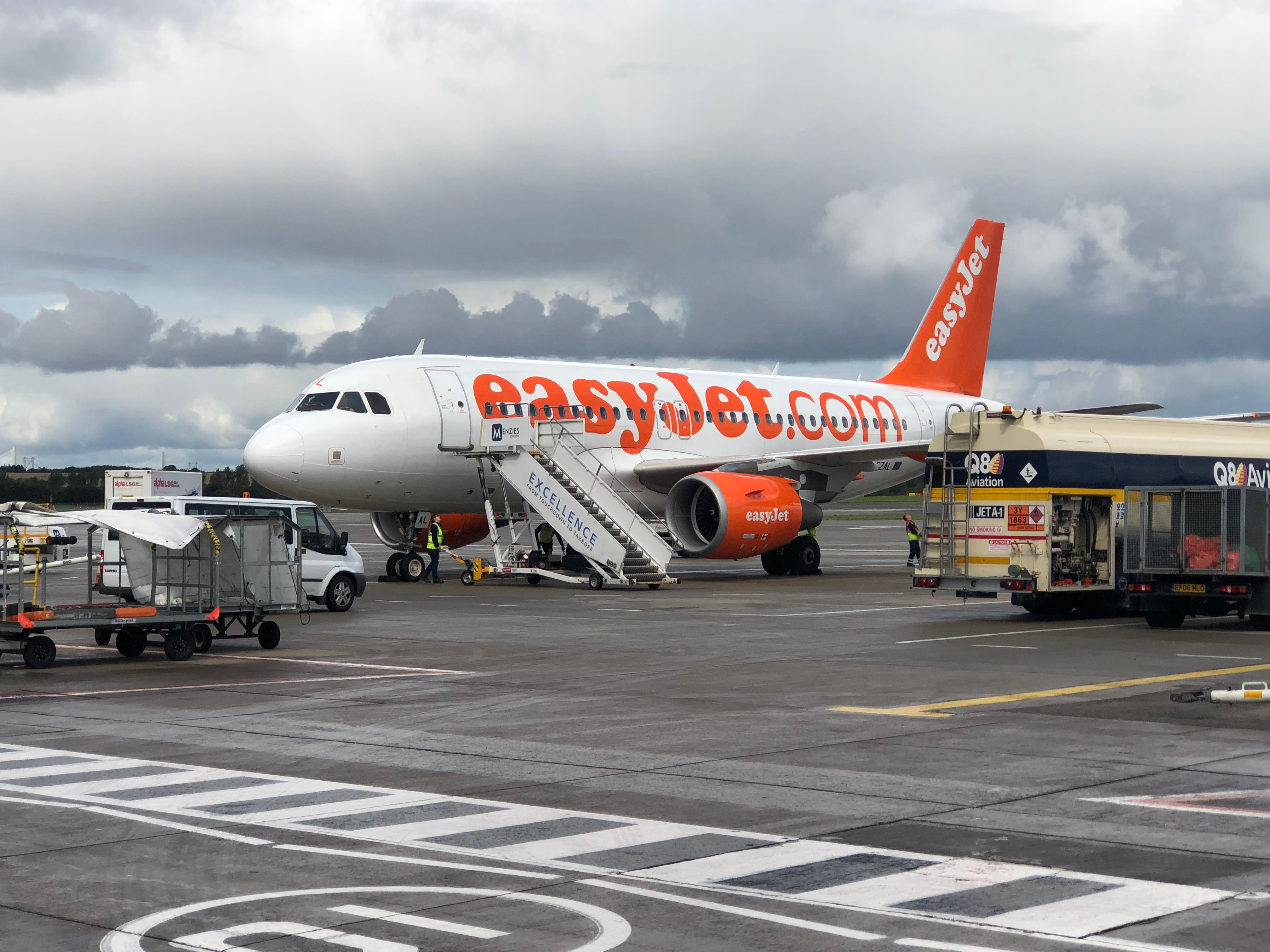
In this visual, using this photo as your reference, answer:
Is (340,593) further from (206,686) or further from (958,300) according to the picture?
(958,300)

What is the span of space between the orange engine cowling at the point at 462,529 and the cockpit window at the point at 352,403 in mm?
7564

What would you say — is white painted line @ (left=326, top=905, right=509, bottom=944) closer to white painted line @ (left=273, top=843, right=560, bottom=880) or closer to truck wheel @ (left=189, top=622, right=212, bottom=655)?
white painted line @ (left=273, top=843, right=560, bottom=880)

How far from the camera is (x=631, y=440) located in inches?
1346

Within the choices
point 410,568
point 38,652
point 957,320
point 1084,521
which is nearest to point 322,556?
point 38,652

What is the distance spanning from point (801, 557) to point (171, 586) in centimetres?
1988

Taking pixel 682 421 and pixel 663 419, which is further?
pixel 682 421

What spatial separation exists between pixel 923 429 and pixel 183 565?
87.9ft

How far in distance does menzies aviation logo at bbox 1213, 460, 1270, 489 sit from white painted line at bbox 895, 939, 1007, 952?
67.3 feet

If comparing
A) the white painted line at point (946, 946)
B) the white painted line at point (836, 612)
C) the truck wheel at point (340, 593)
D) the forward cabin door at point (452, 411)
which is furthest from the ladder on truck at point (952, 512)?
the white painted line at point (946, 946)

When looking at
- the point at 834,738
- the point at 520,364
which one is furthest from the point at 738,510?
the point at 834,738

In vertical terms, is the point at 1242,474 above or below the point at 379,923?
above

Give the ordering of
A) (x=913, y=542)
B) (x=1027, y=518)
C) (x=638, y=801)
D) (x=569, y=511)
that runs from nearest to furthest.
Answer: (x=638, y=801) → (x=1027, y=518) → (x=569, y=511) → (x=913, y=542)

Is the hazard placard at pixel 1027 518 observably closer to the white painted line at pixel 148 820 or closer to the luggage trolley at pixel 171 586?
the luggage trolley at pixel 171 586

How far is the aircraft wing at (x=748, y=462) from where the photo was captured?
109 ft
